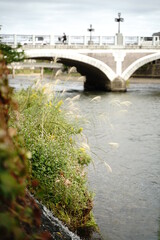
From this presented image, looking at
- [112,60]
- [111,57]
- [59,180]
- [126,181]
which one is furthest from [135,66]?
[59,180]

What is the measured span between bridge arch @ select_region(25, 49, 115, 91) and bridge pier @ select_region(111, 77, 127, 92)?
26cm

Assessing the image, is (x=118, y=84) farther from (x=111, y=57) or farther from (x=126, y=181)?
(x=126, y=181)

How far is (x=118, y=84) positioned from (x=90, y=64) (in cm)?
220

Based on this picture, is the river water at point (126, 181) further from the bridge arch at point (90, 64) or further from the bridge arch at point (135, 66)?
the bridge arch at point (135, 66)

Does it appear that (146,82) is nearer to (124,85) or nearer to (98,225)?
(124,85)

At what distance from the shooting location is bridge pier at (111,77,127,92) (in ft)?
91.7

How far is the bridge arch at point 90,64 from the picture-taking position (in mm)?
26219

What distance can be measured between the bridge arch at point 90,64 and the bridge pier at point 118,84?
0.26m

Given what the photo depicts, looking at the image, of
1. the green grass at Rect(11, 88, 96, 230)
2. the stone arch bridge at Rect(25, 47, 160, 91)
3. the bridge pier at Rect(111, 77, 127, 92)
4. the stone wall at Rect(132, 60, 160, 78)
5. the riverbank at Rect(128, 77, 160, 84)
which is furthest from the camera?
the stone wall at Rect(132, 60, 160, 78)

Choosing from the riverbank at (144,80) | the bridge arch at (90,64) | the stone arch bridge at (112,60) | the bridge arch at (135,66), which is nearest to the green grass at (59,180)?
the bridge arch at (90,64)

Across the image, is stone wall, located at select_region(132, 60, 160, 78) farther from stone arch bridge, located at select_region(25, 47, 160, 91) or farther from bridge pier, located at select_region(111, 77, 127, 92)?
bridge pier, located at select_region(111, 77, 127, 92)

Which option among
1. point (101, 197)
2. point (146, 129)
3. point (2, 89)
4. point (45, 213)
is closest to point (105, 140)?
point (146, 129)

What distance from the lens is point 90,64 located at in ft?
91.7

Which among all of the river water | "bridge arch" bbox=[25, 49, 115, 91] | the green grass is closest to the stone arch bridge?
"bridge arch" bbox=[25, 49, 115, 91]
